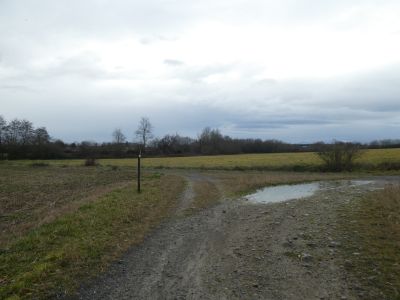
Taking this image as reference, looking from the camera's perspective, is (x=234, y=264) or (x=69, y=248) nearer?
(x=234, y=264)

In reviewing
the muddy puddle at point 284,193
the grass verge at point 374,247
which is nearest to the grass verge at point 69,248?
the grass verge at point 374,247

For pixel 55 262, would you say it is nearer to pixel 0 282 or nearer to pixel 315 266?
pixel 0 282

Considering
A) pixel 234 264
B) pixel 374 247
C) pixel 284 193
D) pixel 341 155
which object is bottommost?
pixel 284 193

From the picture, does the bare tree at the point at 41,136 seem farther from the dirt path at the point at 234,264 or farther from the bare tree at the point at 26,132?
the dirt path at the point at 234,264

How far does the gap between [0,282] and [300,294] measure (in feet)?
18.0

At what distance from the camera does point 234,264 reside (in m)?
7.56

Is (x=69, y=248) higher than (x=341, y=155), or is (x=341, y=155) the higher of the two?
(x=341, y=155)

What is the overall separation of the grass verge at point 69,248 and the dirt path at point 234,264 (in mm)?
534

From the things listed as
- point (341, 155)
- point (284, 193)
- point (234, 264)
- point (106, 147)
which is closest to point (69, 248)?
point (234, 264)

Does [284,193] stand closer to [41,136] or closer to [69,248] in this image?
[69,248]

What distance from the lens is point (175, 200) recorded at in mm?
17891

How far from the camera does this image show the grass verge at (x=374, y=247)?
247 inches

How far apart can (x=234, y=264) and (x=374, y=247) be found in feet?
11.7

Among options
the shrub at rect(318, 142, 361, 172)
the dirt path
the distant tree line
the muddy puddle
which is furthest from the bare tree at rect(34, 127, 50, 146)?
the dirt path
